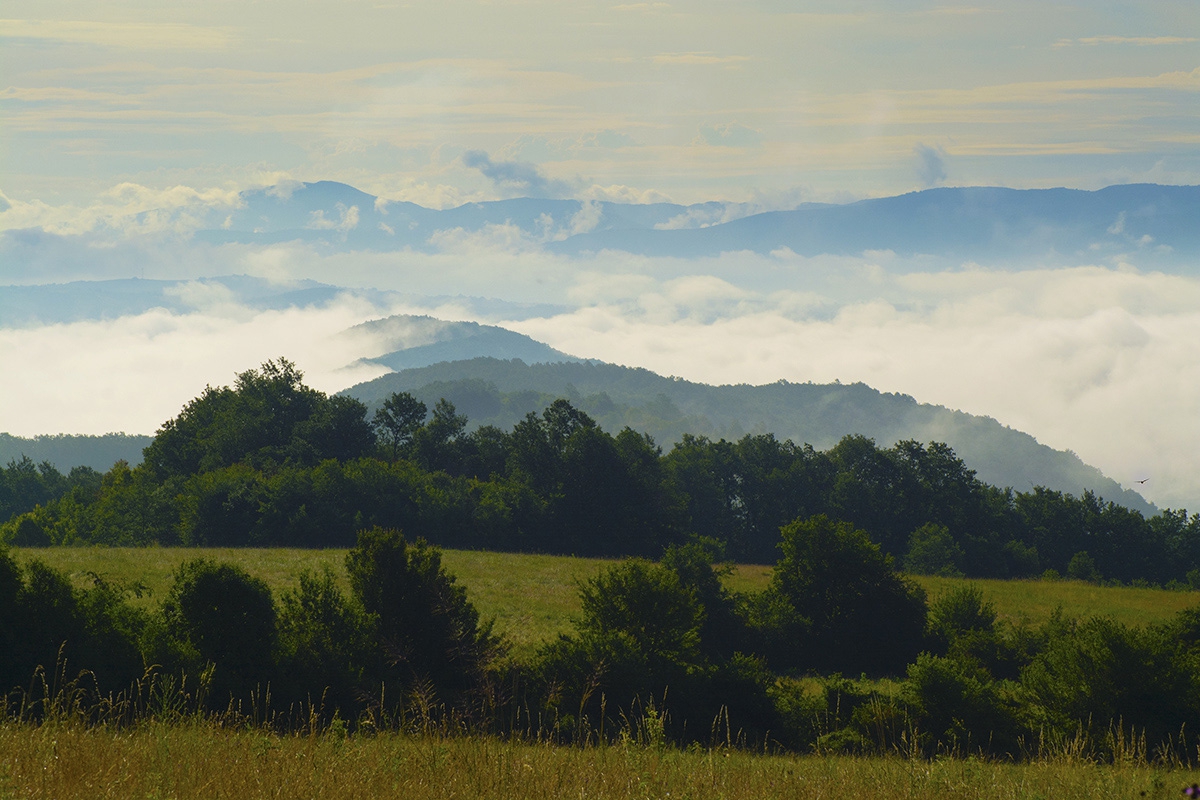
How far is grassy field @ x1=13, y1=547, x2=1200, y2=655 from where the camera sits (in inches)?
1454

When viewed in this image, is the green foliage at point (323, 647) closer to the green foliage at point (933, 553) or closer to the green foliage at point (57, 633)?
the green foliage at point (57, 633)

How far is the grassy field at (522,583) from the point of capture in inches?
1454

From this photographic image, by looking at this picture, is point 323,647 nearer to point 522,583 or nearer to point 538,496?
point 522,583

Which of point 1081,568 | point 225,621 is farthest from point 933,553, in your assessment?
point 225,621

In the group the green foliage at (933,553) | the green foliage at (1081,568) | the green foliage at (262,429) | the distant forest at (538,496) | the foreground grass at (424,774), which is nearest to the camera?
the foreground grass at (424,774)

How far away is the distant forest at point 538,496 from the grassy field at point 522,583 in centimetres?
1124

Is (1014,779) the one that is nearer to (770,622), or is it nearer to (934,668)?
Result: (934,668)

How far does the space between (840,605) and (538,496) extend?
111ft

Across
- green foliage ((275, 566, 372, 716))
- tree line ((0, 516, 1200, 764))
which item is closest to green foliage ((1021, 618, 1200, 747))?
tree line ((0, 516, 1200, 764))

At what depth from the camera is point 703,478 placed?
89250 mm

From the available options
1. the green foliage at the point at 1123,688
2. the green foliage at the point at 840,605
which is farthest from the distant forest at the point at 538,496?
the green foliage at the point at 1123,688

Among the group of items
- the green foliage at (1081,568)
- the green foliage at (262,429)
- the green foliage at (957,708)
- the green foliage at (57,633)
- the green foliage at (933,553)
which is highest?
the green foliage at (262,429)

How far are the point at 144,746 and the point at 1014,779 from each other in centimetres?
736

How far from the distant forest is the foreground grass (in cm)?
5476
